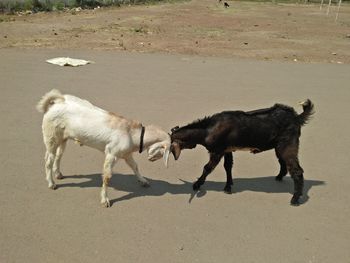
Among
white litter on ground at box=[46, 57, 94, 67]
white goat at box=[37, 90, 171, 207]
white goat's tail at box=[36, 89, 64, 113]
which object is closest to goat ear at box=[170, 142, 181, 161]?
white goat at box=[37, 90, 171, 207]

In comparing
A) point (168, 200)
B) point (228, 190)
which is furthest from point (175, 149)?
point (228, 190)

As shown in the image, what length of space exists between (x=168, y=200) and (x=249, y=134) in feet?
4.84

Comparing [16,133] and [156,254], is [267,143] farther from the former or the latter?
[16,133]

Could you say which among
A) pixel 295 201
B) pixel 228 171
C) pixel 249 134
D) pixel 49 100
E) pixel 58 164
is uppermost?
pixel 49 100

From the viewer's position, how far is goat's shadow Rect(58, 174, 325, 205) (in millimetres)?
6141

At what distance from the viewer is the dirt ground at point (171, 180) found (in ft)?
16.1

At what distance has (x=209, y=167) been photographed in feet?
19.7

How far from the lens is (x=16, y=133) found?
784 cm

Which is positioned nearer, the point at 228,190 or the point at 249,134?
the point at 249,134

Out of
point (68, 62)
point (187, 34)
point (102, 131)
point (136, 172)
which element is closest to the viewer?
point (102, 131)

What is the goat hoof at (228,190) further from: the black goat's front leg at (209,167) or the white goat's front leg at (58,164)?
the white goat's front leg at (58,164)

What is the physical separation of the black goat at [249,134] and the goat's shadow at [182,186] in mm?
522

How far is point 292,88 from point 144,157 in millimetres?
6404

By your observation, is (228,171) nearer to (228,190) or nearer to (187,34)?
(228,190)
